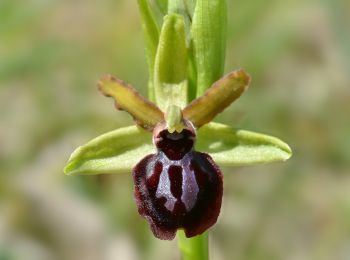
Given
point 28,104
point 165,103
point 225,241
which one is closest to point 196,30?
point 165,103

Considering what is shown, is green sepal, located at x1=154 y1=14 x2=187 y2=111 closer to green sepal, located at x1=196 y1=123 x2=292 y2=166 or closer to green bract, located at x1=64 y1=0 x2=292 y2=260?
green bract, located at x1=64 y1=0 x2=292 y2=260

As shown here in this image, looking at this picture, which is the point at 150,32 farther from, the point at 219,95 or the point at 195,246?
the point at 195,246

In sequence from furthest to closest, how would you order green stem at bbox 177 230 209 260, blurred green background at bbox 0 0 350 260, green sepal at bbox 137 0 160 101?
blurred green background at bbox 0 0 350 260, green stem at bbox 177 230 209 260, green sepal at bbox 137 0 160 101

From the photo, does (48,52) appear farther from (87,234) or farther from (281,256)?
(281,256)

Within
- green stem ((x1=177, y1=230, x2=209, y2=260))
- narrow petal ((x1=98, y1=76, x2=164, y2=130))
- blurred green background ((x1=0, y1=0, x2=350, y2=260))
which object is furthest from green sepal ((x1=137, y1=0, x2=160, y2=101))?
blurred green background ((x1=0, y1=0, x2=350, y2=260))

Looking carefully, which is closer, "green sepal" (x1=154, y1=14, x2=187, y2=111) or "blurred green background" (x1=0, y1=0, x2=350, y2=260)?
"green sepal" (x1=154, y1=14, x2=187, y2=111)

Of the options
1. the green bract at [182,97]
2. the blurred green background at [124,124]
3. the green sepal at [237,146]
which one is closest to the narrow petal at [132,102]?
the green bract at [182,97]

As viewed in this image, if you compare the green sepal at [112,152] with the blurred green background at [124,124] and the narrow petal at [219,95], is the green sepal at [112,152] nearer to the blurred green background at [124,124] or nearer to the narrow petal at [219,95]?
the narrow petal at [219,95]

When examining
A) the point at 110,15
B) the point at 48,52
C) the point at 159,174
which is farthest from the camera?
the point at 110,15
